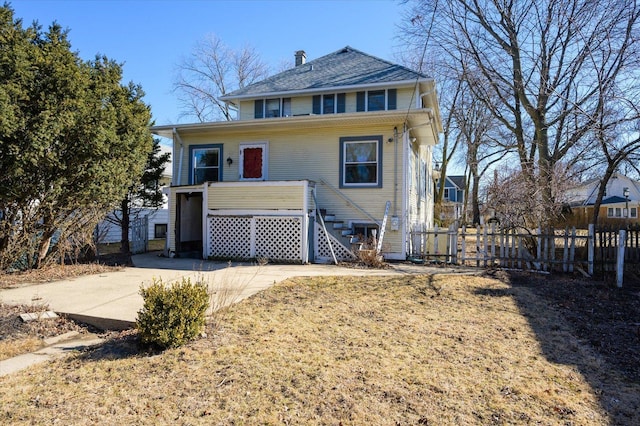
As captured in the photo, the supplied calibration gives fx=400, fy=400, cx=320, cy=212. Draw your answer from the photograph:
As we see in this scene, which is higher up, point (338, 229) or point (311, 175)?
point (311, 175)

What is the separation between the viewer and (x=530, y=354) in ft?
14.0

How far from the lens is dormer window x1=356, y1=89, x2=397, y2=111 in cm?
1373

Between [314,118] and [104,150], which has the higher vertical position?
[314,118]

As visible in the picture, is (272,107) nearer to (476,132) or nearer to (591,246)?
(591,246)

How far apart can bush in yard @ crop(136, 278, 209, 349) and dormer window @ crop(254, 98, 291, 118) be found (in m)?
11.6

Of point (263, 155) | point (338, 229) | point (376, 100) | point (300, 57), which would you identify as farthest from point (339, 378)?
point (300, 57)

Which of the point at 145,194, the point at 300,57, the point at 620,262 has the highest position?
the point at 300,57

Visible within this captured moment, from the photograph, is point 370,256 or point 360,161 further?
point 360,161

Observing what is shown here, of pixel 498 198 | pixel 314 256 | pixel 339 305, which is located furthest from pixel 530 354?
pixel 498 198

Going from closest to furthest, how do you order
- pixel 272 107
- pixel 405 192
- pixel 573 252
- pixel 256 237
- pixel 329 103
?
1. pixel 573 252
2. pixel 256 237
3. pixel 405 192
4. pixel 329 103
5. pixel 272 107

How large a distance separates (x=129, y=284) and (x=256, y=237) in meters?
4.08

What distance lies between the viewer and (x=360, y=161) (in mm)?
11805

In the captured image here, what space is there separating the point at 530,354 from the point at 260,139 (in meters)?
10.3

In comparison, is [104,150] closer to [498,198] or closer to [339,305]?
[339,305]
